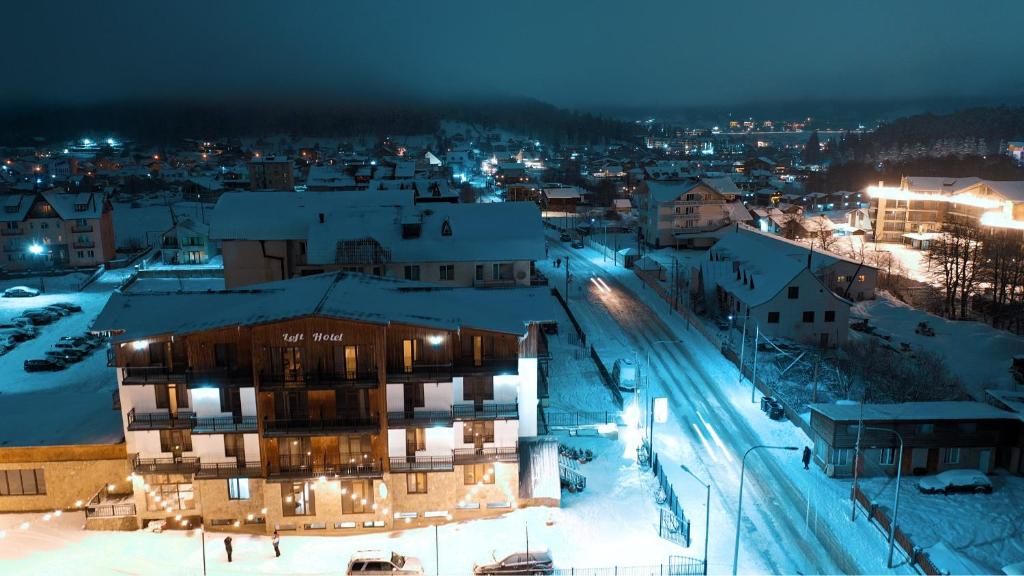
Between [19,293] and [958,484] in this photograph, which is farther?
[19,293]

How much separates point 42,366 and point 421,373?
109 ft

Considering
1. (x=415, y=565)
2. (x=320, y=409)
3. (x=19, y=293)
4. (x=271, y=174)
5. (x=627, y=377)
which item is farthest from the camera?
(x=271, y=174)

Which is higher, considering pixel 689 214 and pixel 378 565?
pixel 689 214

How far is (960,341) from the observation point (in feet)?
179

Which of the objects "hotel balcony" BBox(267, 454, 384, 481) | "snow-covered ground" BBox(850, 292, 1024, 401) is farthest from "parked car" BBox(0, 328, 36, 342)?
"snow-covered ground" BBox(850, 292, 1024, 401)

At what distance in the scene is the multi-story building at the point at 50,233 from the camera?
76688 mm

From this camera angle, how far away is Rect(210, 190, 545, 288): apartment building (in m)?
47.1

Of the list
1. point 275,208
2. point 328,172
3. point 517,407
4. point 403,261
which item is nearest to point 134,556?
point 517,407

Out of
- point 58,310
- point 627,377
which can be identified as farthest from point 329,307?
point 58,310

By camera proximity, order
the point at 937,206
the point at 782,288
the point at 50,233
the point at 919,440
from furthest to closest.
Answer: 1. the point at 937,206
2. the point at 50,233
3. the point at 782,288
4. the point at 919,440

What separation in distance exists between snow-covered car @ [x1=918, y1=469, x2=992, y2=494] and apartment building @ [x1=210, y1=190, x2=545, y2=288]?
2676 centimetres

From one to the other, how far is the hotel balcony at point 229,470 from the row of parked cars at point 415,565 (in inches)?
238

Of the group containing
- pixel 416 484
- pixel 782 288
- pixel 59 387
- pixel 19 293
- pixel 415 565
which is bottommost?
pixel 415 565

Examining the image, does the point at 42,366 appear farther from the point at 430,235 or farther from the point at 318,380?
the point at 318,380
